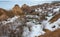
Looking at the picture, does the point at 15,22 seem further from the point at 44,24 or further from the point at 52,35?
the point at 52,35

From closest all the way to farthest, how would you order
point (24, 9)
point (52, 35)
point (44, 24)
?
point (52, 35) < point (44, 24) < point (24, 9)

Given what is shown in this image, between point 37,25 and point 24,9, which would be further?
point 24,9

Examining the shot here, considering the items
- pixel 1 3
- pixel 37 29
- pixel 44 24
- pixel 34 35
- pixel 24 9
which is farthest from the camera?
pixel 1 3

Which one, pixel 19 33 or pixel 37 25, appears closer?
pixel 19 33

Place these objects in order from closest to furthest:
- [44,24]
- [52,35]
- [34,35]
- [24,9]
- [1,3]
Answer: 1. [52,35]
2. [34,35]
3. [44,24]
4. [24,9]
5. [1,3]

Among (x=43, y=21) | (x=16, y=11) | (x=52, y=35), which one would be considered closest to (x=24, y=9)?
(x=16, y=11)

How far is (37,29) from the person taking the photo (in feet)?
10.1

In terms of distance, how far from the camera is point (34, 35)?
288cm

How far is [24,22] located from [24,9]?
1.45 metres

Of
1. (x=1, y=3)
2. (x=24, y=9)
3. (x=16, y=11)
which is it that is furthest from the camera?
(x=1, y=3)

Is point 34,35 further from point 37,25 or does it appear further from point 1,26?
point 1,26

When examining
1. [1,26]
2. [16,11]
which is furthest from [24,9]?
[1,26]

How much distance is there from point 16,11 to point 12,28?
1331 millimetres

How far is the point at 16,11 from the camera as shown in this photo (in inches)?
170
